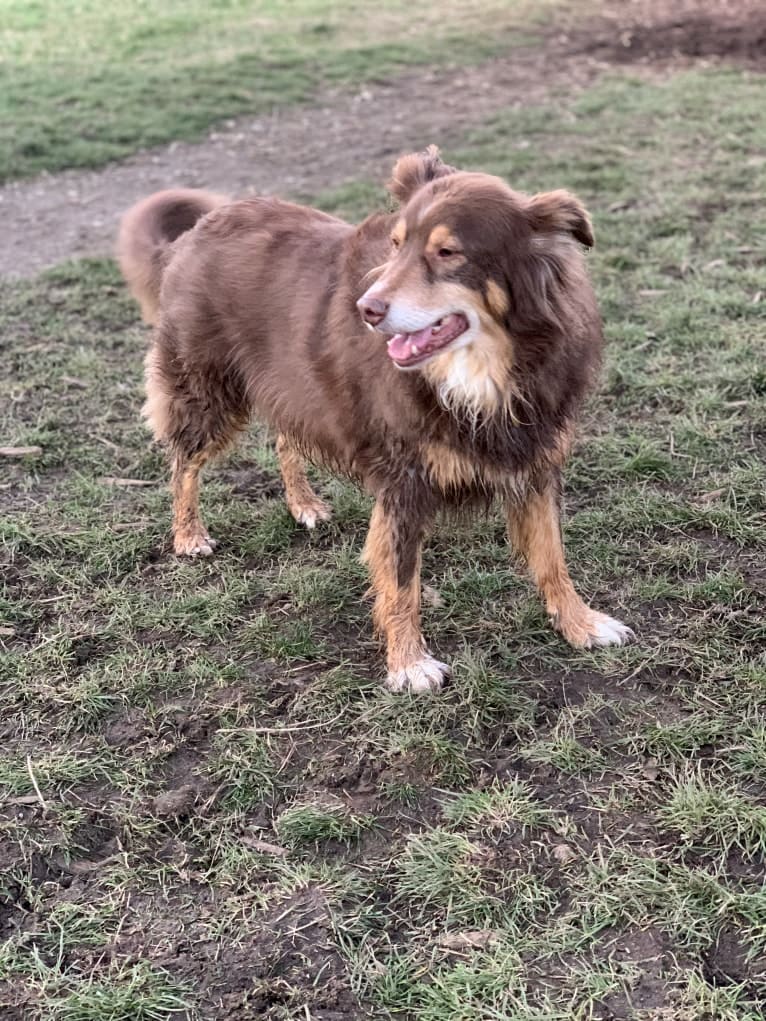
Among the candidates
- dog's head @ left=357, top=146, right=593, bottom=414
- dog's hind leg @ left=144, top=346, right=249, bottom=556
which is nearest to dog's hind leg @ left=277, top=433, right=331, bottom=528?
dog's hind leg @ left=144, top=346, right=249, bottom=556

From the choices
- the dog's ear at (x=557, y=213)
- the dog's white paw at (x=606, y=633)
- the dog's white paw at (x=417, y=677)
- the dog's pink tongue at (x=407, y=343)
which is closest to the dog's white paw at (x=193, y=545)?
the dog's white paw at (x=417, y=677)

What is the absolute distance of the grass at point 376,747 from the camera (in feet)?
8.14

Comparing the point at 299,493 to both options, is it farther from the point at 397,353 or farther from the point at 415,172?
the point at 415,172

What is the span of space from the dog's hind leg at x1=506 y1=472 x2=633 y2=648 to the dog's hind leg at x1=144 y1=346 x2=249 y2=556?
143 cm

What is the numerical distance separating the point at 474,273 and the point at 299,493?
188cm

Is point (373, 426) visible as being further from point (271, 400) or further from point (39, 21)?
point (39, 21)

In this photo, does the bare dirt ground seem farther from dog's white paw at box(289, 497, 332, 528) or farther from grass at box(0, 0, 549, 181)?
dog's white paw at box(289, 497, 332, 528)

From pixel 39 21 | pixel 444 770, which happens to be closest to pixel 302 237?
pixel 444 770

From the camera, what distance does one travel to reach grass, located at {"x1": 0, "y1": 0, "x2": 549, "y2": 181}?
980 centimetres

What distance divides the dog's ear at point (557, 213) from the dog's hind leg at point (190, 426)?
1.71 m

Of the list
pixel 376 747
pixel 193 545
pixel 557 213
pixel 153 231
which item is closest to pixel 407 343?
pixel 557 213

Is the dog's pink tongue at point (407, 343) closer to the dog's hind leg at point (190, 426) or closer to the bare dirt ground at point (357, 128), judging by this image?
the dog's hind leg at point (190, 426)

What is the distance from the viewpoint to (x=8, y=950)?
8.40 feet

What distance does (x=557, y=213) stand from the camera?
9.33 ft
